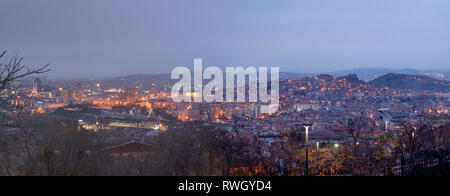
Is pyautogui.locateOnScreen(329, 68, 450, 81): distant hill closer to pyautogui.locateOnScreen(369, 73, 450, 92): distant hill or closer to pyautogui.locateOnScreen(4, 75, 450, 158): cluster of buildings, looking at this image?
pyautogui.locateOnScreen(369, 73, 450, 92): distant hill

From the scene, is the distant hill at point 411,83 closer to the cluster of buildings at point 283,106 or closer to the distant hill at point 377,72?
the cluster of buildings at point 283,106

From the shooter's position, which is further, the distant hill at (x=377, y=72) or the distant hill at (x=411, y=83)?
the distant hill at (x=377, y=72)

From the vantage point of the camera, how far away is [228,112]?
19.6 meters

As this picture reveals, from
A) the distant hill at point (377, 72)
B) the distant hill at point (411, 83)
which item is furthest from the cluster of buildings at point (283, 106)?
the distant hill at point (377, 72)

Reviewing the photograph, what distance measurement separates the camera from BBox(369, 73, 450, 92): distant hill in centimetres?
2866

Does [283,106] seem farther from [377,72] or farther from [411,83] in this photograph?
[377,72]

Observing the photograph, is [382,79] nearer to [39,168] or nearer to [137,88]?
[137,88]

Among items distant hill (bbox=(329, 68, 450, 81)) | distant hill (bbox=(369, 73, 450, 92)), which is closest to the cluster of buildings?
distant hill (bbox=(369, 73, 450, 92))

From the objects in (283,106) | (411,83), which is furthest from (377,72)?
(283,106)

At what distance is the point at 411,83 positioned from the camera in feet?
101

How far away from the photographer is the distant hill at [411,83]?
28.7 metres

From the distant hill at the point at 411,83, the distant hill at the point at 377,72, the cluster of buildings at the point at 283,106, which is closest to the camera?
the cluster of buildings at the point at 283,106
